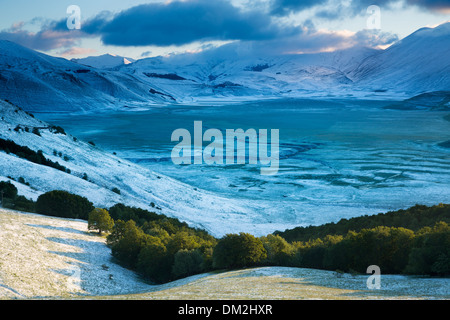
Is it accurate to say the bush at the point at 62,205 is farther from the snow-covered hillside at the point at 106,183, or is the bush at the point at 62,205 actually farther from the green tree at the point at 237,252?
the green tree at the point at 237,252

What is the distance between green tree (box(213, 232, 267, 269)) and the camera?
2519cm

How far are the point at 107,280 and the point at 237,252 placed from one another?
250 inches

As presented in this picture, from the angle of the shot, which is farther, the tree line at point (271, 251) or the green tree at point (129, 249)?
the green tree at point (129, 249)

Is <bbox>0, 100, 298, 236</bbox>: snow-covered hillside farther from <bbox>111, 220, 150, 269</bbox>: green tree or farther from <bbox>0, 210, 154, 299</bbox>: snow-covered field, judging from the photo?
<bbox>111, 220, 150, 269</bbox>: green tree

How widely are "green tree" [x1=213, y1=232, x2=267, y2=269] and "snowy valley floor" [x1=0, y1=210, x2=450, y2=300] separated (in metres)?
1.20

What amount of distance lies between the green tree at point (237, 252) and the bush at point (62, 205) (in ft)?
41.3

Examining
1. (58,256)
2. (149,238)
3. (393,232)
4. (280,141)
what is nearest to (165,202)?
(149,238)

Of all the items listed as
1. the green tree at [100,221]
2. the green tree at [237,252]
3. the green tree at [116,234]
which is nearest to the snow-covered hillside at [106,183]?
the green tree at [100,221]

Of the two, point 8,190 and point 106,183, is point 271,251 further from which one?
point 106,183

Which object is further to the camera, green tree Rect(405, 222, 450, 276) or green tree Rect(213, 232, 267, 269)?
green tree Rect(213, 232, 267, 269)

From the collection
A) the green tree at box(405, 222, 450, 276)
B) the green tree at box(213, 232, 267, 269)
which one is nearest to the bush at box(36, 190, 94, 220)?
the green tree at box(213, 232, 267, 269)

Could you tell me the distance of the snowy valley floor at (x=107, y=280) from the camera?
17.9 metres

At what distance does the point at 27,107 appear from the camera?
174500mm

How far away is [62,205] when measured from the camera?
33281 mm
